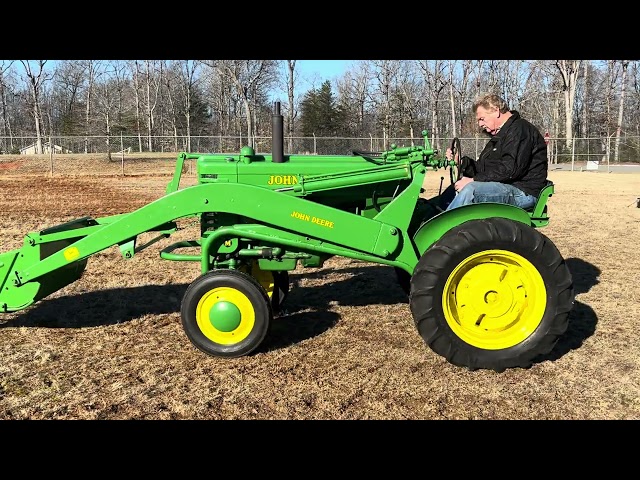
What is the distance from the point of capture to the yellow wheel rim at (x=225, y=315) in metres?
4.32

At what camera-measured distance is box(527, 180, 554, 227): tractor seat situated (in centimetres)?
469

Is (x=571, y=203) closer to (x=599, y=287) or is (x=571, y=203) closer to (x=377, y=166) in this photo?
(x=599, y=287)

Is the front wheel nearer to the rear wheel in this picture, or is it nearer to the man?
the man

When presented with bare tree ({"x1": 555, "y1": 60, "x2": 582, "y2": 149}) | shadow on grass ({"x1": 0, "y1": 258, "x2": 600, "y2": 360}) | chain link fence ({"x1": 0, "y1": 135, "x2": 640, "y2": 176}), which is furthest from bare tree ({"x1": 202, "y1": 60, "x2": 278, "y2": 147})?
shadow on grass ({"x1": 0, "y1": 258, "x2": 600, "y2": 360})

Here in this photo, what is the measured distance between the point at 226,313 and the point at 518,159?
2710 millimetres

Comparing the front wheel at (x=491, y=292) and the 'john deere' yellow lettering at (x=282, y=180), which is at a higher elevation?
the 'john deere' yellow lettering at (x=282, y=180)

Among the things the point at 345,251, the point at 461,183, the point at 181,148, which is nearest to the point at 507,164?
the point at 461,183

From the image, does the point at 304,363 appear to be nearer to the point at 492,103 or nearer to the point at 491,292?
the point at 491,292

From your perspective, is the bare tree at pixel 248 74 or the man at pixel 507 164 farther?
the bare tree at pixel 248 74

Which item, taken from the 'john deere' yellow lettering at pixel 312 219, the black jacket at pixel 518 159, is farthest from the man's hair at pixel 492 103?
the 'john deere' yellow lettering at pixel 312 219

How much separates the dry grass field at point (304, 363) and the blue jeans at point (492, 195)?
1.28 m

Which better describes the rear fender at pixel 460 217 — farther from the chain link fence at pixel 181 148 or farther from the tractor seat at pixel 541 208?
the chain link fence at pixel 181 148

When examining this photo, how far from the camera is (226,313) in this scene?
169 inches

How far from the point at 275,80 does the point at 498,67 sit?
22336mm
